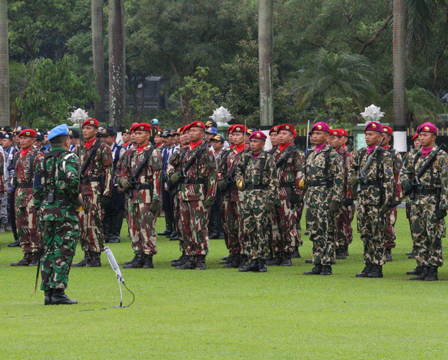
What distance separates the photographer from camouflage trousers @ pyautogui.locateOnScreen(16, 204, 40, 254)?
510 inches

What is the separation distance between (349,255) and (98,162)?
14.8 ft

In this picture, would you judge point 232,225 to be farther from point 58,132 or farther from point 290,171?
point 58,132

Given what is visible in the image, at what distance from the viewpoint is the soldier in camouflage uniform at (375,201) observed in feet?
37.1

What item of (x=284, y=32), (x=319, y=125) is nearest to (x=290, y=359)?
(x=319, y=125)

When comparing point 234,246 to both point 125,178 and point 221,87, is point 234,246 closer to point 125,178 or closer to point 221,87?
point 125,178

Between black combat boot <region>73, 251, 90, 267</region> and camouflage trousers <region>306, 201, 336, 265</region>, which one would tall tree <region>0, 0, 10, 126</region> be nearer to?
black combat boot <region>73, 251, 90, 267</region>

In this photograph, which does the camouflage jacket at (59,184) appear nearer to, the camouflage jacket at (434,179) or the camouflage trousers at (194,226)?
the camouflage trousers at (194,226)

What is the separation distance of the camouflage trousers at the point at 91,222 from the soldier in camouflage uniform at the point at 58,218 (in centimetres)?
314

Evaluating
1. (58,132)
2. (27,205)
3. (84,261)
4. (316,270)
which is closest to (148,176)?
(84,261)

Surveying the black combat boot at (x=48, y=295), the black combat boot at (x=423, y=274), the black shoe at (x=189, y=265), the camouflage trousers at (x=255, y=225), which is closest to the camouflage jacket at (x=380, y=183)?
the black combat boot at (x=423, y=274)

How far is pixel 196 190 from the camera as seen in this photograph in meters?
12.3

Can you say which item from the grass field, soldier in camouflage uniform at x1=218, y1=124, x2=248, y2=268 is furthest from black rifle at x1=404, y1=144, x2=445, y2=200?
soldier in camouflage uniform at x1=218, y1=124, x2=248, y2=268

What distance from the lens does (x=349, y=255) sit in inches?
557

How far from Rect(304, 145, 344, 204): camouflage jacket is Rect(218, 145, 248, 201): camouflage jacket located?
1.34 metres
